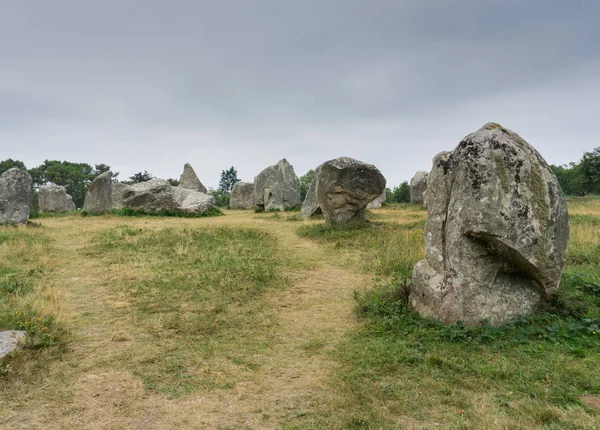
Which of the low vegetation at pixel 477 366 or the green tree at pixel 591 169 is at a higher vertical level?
the green tree at pixel 591 169

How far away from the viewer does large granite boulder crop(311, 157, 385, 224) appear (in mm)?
15500

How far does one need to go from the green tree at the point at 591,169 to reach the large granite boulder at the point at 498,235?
4140 cm

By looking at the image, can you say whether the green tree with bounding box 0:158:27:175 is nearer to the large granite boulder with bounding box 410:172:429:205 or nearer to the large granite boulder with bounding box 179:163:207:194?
the large granite boulder with bounding box 179:163:207:194

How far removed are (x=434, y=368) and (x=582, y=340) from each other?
1.89 m

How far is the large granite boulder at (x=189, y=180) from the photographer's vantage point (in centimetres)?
3341

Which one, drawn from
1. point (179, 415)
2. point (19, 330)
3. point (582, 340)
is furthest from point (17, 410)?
point (582, 340)

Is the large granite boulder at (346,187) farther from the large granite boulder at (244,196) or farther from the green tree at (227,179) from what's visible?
the green tree at (227,179)

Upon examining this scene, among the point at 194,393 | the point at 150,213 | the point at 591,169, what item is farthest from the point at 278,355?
the point at 591,169

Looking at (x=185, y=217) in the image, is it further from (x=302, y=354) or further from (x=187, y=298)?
(x=302, y=354)

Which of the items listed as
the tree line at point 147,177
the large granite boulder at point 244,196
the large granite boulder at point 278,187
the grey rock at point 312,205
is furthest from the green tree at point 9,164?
the grey rock at point 312,205

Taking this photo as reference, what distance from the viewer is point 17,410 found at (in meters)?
3.73

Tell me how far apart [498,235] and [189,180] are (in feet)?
101

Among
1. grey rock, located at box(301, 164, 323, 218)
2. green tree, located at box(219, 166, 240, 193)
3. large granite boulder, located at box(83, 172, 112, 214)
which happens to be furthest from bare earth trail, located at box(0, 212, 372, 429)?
green tree, located at box(219, 166, 240, 193)

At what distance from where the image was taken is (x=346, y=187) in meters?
15.5
